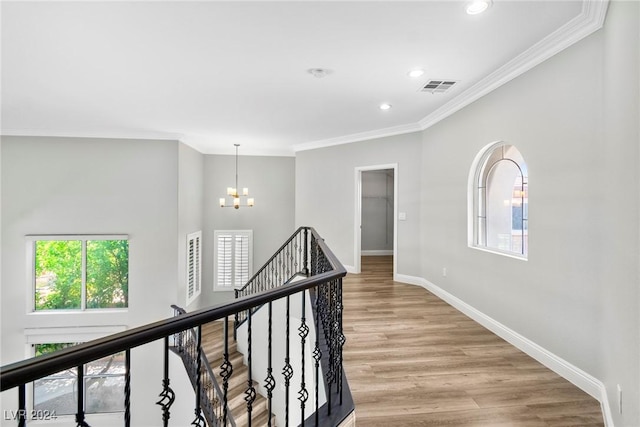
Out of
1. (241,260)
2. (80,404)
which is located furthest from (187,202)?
(80,404)

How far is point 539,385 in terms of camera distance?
256 cm

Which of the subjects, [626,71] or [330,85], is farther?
[330,85]

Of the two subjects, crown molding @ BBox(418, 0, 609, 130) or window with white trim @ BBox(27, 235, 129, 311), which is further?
window with white trim @ BBox(27, 235, 129, 311)

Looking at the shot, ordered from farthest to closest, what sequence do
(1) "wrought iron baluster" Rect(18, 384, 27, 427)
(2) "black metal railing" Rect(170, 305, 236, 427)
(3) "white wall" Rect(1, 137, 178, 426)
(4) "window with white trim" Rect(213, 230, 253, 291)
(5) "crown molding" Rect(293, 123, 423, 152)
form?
(4) "window with white trim" Rect(213, 230, 253, 291) → (3) "white wall" Rect(1, 137, 178, 426) → (5) "crown molding" Rect(293, 123, 423, 152) → (2) "black metal railing" Rect(170, 305, 236, 427) → (1) "wrought iron baluster" Rect(18, 384, 27, 427)

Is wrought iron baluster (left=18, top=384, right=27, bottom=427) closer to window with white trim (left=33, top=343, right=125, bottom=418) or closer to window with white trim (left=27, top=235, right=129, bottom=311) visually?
window with white trim (left=27, top=235, right=129, bottom=311)

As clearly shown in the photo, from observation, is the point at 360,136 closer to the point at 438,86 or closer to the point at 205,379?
the point at 438,86

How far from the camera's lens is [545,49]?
2.87 meters

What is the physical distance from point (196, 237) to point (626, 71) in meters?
7.76

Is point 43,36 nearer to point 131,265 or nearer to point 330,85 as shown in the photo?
point 330,85

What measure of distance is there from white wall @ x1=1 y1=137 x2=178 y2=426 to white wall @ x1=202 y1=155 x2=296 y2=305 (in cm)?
201

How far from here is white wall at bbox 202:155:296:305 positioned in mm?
8438

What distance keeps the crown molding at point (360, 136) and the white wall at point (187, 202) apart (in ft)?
8.03

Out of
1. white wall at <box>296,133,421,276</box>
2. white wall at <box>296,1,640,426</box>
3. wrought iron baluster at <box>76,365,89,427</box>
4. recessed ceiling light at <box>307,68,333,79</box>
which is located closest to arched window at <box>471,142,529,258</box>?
white wall at <box>296,1,640,426</box>

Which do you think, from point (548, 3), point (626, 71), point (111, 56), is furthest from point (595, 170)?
point (111, 56)
